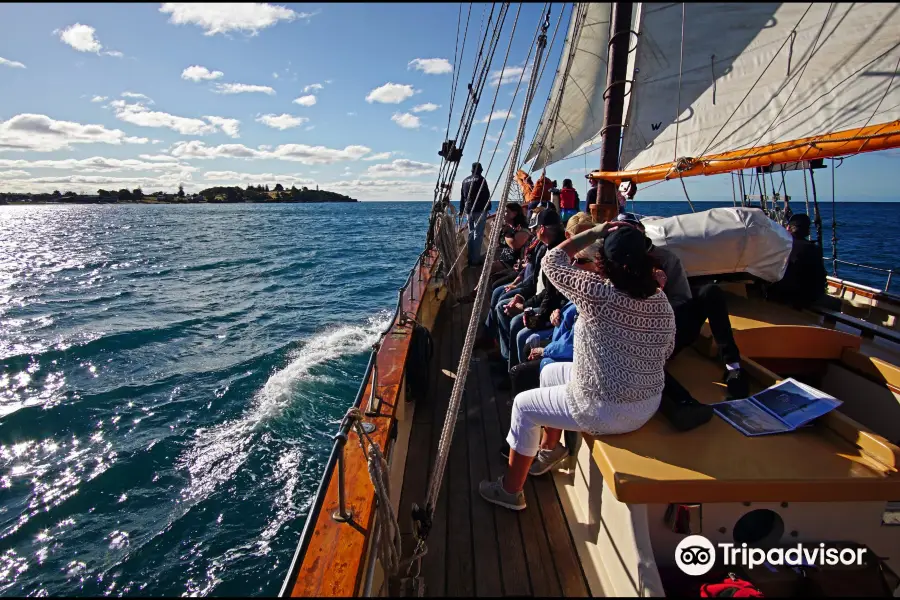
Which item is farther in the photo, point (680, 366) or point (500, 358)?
point (500, 358)

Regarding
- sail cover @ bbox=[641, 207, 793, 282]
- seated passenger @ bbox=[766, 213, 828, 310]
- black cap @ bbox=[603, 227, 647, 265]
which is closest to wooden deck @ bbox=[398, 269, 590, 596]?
black cap @ bbox=[603, 227, 647, 265]

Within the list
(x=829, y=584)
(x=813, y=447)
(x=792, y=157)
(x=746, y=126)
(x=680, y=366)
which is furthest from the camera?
(x=746, y=126)

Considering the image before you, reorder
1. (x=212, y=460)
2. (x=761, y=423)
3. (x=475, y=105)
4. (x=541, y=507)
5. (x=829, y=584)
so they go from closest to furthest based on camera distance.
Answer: (x=829, y=584)
(x=761, y=423)
(x=541, y=507)
(x=212, y=460)
(x=475, y=105)

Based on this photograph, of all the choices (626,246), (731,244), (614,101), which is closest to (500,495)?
(626,246)

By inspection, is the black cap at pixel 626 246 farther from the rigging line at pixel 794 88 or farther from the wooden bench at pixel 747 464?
the rigging line at pixel 794 88

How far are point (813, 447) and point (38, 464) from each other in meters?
6.93

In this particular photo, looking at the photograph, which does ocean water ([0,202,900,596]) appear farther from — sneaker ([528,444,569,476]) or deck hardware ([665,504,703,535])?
deck hardware ([665,504,703,535])

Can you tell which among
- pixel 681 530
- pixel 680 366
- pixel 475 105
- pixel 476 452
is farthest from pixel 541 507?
pixel 475 105

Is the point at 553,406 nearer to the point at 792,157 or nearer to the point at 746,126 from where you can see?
the point at 792,157

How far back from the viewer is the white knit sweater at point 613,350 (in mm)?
1840

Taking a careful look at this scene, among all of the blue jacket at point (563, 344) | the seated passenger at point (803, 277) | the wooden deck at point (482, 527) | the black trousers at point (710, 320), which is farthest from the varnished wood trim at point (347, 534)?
the seated passenger at point (803, 277)

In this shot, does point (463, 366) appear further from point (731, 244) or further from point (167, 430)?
point (167, 430)

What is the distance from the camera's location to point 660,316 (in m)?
1.85

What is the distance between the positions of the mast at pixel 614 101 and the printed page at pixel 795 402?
246 centimetres
